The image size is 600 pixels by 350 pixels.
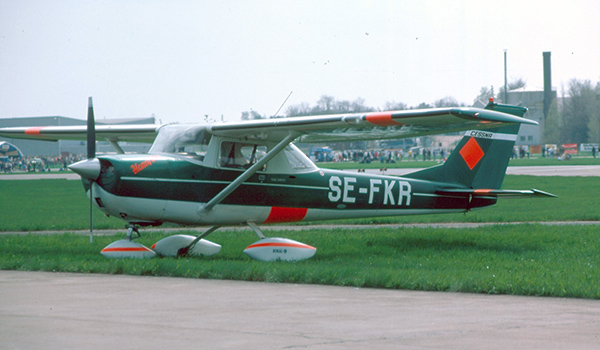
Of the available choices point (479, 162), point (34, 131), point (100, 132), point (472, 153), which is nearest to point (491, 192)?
point (479, 162)

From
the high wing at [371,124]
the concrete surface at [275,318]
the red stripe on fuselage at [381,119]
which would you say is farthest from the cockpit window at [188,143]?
the concrete surface at [275,318]

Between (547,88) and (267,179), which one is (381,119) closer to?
(267,179)

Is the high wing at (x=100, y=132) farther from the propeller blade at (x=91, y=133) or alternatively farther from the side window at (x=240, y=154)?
the side window at (x=240, y=154)

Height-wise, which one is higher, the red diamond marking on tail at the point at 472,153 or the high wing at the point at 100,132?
the high wing at the point at 100,132

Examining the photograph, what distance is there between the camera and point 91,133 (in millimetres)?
11508

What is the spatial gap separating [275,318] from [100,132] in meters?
8.46

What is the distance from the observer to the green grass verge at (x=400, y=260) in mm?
8211

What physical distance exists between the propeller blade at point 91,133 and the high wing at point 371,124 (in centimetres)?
190

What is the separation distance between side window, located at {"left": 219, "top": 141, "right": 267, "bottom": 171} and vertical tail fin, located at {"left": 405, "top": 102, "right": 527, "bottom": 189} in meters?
3.56

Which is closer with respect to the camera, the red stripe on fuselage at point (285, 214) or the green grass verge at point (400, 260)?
the green grass verge at point (400, 260)

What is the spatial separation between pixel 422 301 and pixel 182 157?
5.29 m

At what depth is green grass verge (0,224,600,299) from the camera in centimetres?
821

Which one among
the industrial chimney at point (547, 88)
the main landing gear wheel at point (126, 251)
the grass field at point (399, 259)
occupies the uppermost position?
the industrial chimney at point (547, 88)

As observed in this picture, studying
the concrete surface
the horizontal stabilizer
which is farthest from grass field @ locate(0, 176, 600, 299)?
the horizontal stabilizer
